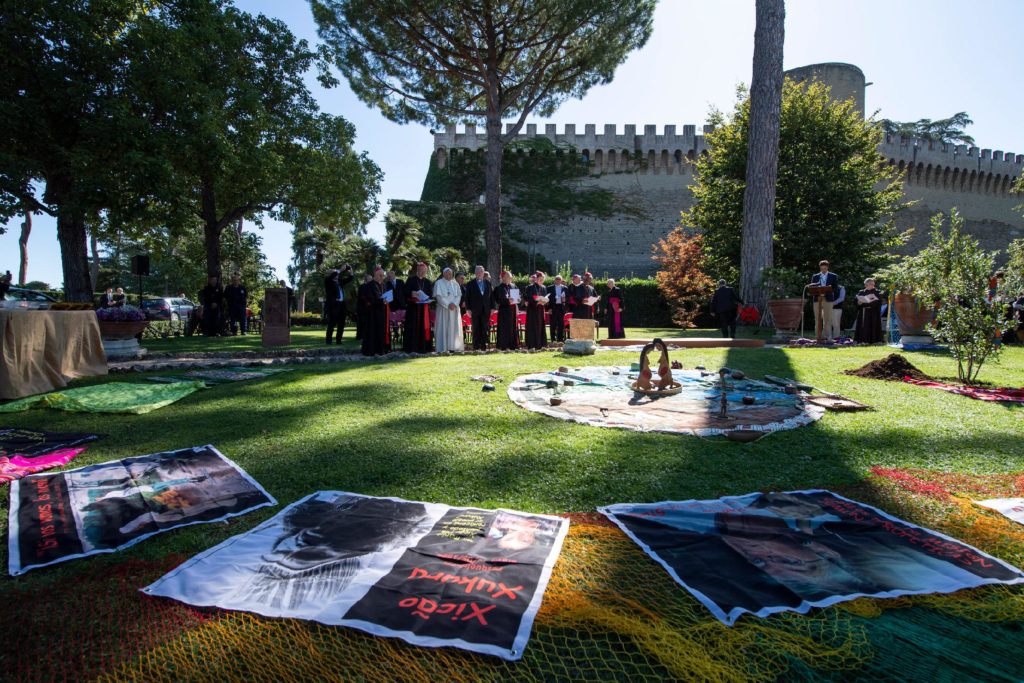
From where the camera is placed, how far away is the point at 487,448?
142 inches

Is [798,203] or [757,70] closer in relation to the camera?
[757,70]

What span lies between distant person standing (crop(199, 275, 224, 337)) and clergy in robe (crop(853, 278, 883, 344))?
17.7 meters

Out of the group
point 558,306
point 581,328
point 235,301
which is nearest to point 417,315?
point 581,328

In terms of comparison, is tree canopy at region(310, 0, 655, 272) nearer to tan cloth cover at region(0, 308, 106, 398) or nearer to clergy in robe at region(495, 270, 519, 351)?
clergy in robe at region(495, 270, 519, 351)

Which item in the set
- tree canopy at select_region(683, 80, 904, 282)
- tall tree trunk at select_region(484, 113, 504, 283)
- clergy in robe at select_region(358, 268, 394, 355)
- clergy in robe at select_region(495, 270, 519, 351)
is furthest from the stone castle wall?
clergy in robe at select_region(358, 268, 394, 355)

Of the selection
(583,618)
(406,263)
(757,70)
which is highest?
(757,70)

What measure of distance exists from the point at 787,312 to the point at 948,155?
36.2 m

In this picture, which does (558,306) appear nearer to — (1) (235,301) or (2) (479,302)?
(2) (479,302)

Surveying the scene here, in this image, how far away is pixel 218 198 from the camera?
18672mm

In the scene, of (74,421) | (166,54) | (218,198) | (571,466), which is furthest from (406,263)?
(571,466)

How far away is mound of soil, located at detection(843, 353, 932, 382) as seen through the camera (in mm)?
6312

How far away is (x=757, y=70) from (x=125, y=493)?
56.4ft

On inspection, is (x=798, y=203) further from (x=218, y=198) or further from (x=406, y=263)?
(x=218, y=198)

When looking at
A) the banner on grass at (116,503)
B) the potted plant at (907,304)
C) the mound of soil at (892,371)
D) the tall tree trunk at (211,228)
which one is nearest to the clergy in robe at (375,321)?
the banner on grass at (116,503)
